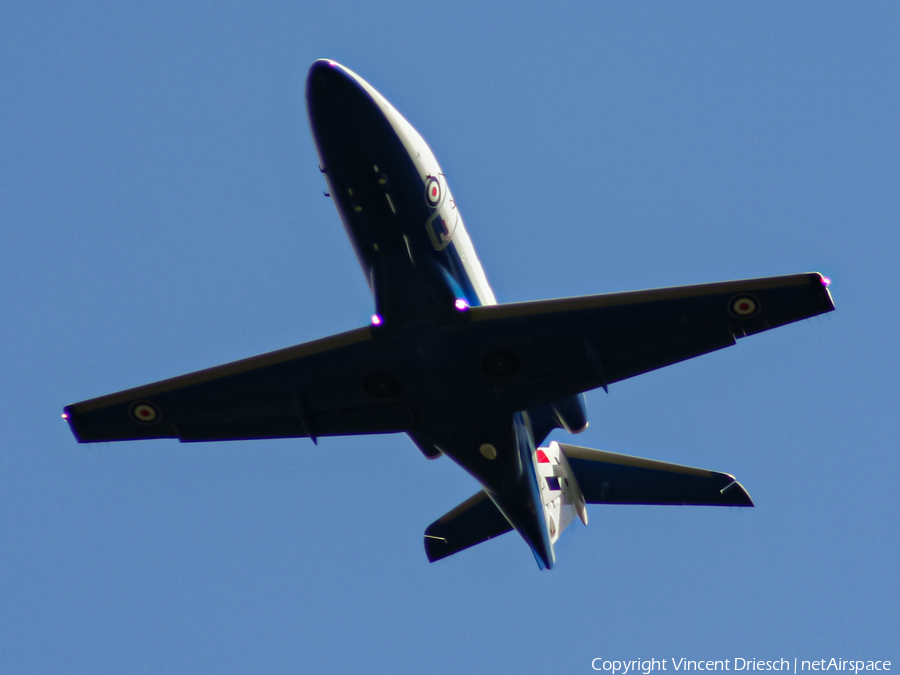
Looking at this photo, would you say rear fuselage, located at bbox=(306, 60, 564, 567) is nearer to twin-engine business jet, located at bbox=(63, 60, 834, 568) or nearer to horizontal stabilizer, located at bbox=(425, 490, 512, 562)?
twin-engine business jet, located at bbox=(63, 60, 834, 568)

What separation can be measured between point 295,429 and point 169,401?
7.77ft

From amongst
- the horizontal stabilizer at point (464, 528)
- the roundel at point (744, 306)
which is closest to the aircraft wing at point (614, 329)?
the roundel at point (744, 306)

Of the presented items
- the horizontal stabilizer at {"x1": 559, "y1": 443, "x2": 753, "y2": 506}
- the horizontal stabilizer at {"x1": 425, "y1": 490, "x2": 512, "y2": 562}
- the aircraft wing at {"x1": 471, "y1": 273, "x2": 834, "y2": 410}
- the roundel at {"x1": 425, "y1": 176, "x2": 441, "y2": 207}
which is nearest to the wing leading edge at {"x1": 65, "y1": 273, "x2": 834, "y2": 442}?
the aircraft wing at {"x1": 471, "y1": 273, "x2": 834, "y2": 410}

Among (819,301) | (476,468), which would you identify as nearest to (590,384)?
(476,468)

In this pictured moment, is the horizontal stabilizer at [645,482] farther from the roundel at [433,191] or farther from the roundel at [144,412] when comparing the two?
the roundel at [144,412]

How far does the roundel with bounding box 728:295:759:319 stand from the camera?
18.4 meters

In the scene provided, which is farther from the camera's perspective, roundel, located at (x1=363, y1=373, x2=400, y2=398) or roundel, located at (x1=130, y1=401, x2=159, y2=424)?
roundel, located at (x1=130, y1=401, x2=159, y2=424)

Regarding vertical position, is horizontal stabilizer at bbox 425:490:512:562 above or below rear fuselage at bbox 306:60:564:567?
below

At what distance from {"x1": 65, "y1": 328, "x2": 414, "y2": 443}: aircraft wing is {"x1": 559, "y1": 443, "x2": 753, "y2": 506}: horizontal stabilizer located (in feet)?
17.9

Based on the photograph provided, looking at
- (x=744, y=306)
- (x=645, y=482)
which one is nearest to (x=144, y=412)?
(x=645, y=482)

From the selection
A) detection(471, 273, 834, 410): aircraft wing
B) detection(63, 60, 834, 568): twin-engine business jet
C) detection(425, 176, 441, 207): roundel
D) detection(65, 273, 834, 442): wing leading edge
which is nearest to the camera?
detection(63, 60, 834, 568): twin-engine business jet

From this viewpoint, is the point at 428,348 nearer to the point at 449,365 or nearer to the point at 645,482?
the point at 449,365

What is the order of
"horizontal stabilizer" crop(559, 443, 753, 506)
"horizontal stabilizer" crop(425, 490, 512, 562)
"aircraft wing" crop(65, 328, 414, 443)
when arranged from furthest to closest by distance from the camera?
"horizontal stabilizer" crop(425, 490, 512, 562) → "horizontal stabilizer" crop(559, 443, 753, 506) → "aircraft wing" crop(65, 328, 414, 443)

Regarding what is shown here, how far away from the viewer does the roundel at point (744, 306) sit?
18359 mm
